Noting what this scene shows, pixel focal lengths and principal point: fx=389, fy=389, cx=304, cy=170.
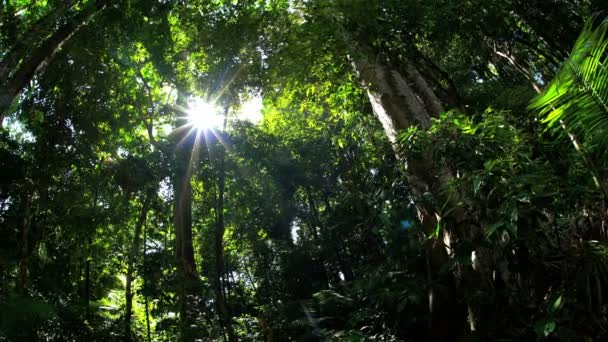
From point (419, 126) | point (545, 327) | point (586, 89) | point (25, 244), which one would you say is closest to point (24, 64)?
point (25, 244)

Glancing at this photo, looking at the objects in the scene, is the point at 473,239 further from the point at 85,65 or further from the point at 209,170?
the point at 85,65

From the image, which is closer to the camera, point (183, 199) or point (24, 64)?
point (24, 64)

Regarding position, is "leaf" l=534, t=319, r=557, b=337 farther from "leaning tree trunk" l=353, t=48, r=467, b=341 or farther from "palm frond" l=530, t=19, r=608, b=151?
"leaning tree trunk" l=353, t=48, r=467, b=341

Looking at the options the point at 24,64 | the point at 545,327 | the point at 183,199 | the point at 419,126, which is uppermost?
the point at 24,64

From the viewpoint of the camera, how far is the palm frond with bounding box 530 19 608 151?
63.9 inches

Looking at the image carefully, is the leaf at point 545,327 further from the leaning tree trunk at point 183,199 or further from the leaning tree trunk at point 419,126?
the leaning tree trunk at point 183,199

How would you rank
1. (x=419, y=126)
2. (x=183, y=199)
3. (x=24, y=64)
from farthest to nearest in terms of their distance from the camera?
(x=183, y=199) → (x=24, y=64) → (x=419, y=126)

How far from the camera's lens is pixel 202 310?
4.89 m

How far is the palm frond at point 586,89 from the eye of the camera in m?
1.62

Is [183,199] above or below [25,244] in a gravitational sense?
above

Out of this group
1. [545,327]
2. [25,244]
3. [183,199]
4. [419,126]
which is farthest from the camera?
[183,199]

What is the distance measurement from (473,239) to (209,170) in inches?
222

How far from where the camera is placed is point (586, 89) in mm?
1684

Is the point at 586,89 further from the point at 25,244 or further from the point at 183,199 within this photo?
the point at 183,199
